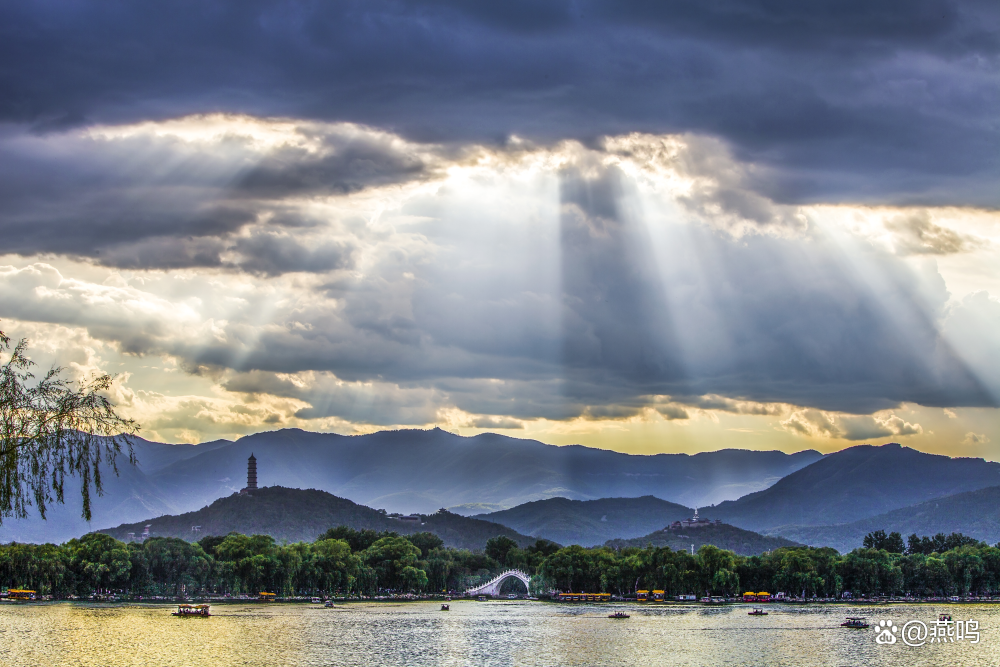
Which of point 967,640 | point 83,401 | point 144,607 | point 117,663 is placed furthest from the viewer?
point 144,607

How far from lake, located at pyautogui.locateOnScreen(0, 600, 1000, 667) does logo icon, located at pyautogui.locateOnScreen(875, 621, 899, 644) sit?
5.01 ft

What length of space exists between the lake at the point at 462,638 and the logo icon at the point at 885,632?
5.01ft

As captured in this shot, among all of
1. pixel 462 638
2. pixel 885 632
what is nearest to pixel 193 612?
pixel 462 638

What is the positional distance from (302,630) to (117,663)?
4124 cm

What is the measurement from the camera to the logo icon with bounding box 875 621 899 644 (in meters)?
119

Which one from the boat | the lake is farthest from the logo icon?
the boat

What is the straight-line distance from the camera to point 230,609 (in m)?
173

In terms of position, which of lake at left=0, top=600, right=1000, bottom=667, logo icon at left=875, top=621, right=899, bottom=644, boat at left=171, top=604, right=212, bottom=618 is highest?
boat at left=171, top=604, right=212, bottom=618

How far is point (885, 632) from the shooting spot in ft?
413

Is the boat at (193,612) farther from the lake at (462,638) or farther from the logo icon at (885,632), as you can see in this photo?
the logo icon at (885,632)

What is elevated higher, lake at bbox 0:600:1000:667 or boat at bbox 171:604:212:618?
boat at bbox 171:604:212:618

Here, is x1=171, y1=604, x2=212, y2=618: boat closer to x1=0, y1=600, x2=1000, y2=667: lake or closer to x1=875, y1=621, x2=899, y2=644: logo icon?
x1=0, y1=600, x2=1000, y2=667: lake

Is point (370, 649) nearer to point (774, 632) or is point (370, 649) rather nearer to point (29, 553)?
point (774, 632)

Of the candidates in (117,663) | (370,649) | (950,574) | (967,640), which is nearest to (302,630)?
(370,649)
